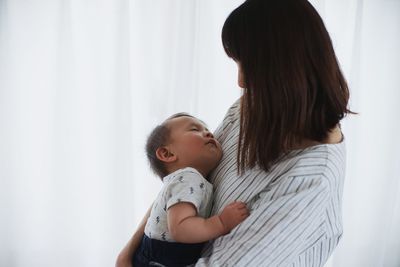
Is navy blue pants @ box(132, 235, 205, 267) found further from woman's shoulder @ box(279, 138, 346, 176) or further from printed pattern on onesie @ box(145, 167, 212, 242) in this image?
woman's shoulder @ box(279, 138, 346, 176)

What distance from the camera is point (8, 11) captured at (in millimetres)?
1662

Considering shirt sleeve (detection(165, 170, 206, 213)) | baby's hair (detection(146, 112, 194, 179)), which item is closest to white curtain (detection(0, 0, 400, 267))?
baby's hair (detection(146, 112, 194, 179))

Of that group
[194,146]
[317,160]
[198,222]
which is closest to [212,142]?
[194,146]

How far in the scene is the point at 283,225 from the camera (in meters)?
0.76

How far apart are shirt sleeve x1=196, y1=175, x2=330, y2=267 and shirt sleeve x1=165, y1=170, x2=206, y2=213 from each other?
0.18 metres

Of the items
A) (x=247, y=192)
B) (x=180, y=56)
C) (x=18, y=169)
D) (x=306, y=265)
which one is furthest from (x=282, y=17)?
(x=18, y=169)

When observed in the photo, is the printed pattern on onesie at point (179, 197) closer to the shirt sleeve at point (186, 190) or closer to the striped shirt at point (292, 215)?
the shirt sleeve at point (186, 190)

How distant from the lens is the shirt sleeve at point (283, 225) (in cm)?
76

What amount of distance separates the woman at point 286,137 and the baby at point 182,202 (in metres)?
0.05

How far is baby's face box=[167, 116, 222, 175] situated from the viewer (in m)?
1.07

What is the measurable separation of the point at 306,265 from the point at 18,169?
1500mm

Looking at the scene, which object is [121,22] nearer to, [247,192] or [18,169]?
[18,169]

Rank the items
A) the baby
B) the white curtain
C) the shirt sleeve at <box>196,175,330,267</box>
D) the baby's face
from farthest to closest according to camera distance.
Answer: the white curtain < the baby's face < the baby < the shirt sleeve at <box>196,175,330,267</box>

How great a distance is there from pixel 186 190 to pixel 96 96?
974 mm
